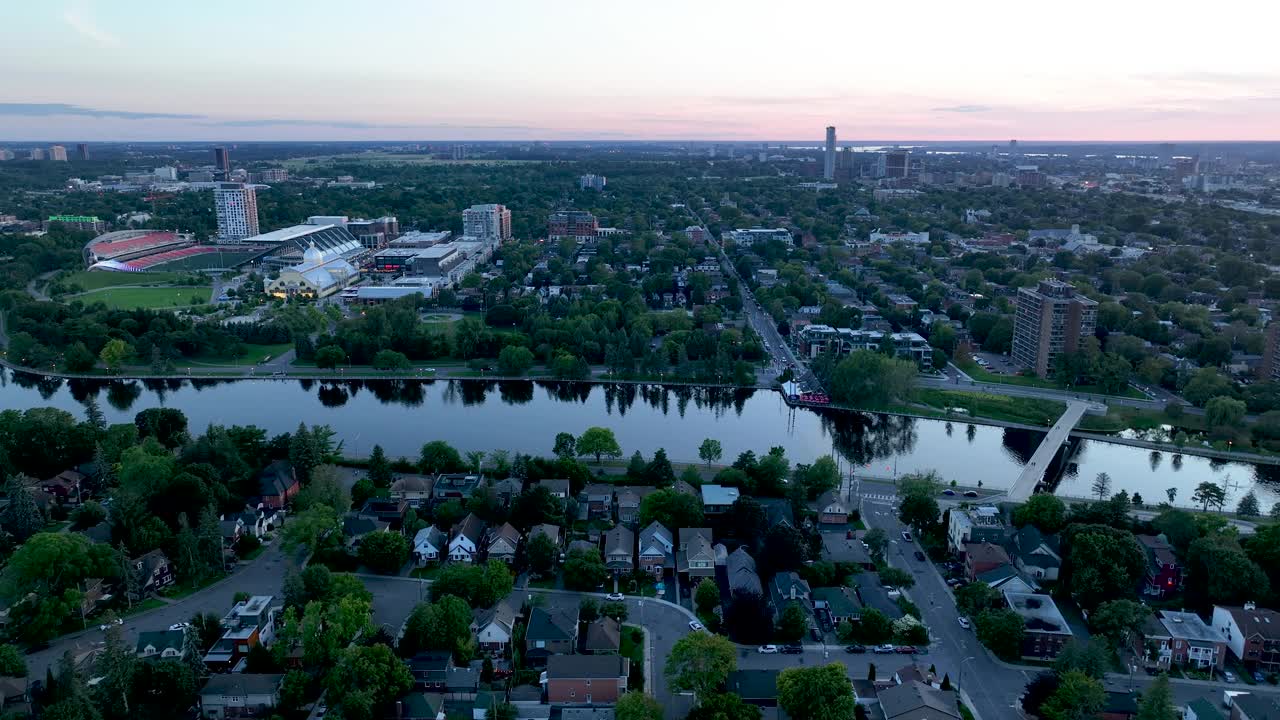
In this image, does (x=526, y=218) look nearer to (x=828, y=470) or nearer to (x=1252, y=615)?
(x=828, y=470)

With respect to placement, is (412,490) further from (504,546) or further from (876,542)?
(876,542)

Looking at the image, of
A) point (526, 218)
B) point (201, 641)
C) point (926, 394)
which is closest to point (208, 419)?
point (201, 641)

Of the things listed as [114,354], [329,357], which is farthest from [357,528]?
[114,354]

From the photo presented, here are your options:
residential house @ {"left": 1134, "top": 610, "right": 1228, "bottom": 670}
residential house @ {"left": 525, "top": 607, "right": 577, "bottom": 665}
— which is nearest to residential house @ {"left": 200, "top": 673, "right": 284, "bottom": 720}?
residential house @ {"left": 525, "top": 607, "right": 577, "bottom": 665}

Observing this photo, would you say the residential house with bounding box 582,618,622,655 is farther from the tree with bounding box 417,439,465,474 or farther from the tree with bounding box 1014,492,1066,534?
the tree with bounding box 1014,492,1066,534

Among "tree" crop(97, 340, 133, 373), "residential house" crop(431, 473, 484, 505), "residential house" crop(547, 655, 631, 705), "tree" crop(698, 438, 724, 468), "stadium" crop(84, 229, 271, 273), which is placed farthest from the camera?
"stadium" crop(84, 229, 271, 273)

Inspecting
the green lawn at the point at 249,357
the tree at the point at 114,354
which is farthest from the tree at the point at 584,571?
the tree at the point at 114,354
